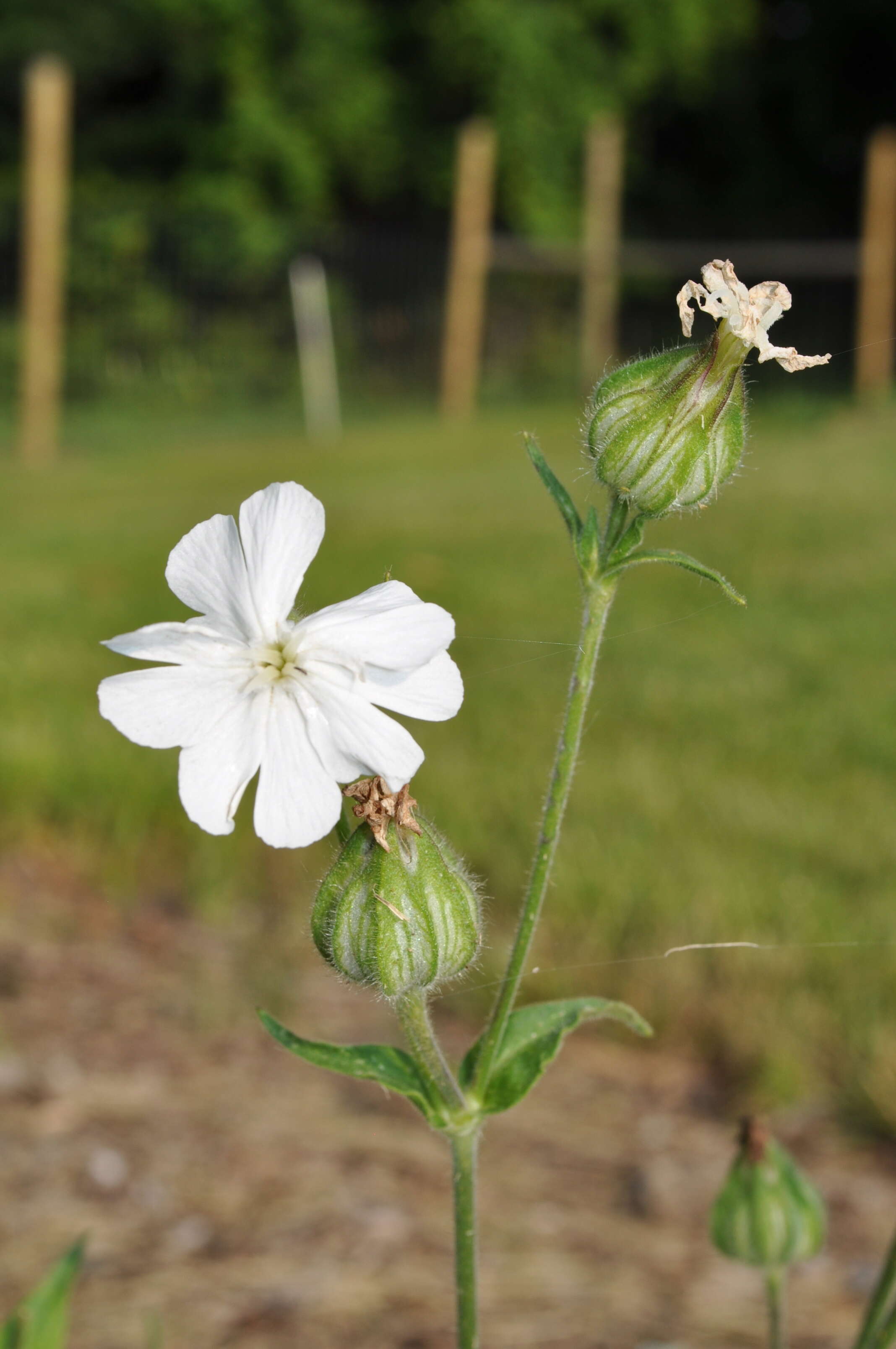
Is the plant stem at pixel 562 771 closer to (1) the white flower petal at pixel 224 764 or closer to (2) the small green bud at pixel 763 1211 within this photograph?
(1) the white flower petal at pixel 224 764

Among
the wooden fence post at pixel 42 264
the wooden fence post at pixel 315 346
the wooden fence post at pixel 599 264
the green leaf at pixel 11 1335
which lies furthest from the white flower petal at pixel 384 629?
the wooden fence post at pixel 599 264

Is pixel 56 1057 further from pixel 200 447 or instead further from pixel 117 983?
pixel 200 447

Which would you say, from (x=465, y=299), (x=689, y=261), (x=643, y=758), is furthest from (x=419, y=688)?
(x=689, y=261)

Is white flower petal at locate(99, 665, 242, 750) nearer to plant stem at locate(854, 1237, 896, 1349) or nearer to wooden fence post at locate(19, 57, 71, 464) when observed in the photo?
plant stem at locate(854, 1237, 896, 1349)

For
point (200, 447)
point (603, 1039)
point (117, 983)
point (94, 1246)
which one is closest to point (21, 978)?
point (117, 983)

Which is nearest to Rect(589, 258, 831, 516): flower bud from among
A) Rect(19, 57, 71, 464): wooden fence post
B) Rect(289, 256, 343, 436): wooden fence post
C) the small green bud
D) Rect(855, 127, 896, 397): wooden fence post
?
the small green bud

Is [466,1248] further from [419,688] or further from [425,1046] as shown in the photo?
[419,688]
